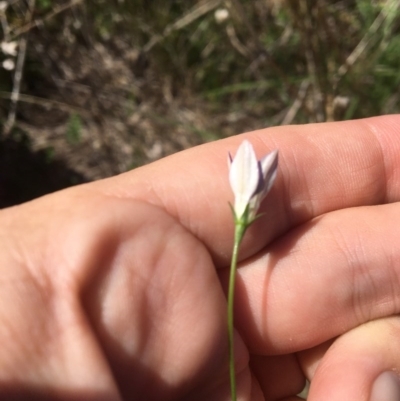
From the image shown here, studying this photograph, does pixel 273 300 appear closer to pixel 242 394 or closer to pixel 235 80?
pixel 242 394

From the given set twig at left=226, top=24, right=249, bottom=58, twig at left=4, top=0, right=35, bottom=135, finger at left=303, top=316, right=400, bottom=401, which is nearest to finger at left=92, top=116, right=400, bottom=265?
finger at left=303, top=316, right=400, bottom=401

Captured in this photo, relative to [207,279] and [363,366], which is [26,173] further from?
[363,366]

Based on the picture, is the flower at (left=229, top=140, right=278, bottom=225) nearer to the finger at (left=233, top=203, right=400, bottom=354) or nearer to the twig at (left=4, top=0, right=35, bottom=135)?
the finger at (left=233, top=203, right=400, bottom=354)

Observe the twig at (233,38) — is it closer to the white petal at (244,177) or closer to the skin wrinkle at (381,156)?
the skin wrinkle at (381,156)

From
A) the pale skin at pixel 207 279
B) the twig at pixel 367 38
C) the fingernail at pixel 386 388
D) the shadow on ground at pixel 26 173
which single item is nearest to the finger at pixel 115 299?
the pale skin at pixel 207 279

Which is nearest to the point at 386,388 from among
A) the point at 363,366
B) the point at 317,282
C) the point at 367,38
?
the point at 363,366

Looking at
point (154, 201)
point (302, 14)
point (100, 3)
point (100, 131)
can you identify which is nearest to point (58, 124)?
point (100, 131)
